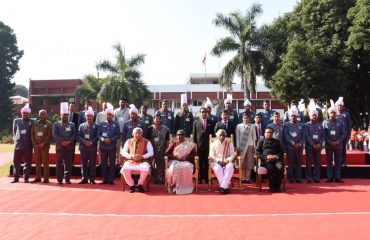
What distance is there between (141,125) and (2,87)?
3800 centimetres

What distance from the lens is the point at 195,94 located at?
42.0 m

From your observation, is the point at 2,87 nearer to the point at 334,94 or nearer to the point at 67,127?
the point at 334,94

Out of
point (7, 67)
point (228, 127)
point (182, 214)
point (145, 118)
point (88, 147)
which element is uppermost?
point (7, 67)

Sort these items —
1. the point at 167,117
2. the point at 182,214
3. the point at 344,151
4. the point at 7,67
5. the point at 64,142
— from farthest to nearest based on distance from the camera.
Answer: the point at 7,67 → the point at 167,117 → the point at 344,151 → the point at 64,142 → the point at 182,214

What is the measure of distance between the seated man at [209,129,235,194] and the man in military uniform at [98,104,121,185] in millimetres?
2171

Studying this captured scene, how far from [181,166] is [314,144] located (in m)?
3.16

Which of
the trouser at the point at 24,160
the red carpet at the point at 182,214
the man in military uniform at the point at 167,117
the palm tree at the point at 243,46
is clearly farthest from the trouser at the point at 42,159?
the palm tree at the point at 243,46

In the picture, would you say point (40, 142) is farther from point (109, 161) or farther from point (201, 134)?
point (201, 134)

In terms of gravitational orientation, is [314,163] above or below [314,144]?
below

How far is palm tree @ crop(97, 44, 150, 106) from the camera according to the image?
28359 millimetres

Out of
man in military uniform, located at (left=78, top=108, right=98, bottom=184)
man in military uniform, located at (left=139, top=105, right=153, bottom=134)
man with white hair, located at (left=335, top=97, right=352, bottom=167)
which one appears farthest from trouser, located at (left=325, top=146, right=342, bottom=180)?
man in military uniform, located at (left=78, top=108, right=98, bottom=184)

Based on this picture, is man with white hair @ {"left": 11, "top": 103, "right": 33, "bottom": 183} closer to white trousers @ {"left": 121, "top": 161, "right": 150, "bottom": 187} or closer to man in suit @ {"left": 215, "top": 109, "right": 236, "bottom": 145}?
white trousers @ {"left": 121, "top": 161, "right": 150, "bottom": 187}

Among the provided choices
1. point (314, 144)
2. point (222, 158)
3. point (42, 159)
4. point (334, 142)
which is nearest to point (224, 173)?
point (222, 158)

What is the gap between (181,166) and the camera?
765 centimetres
